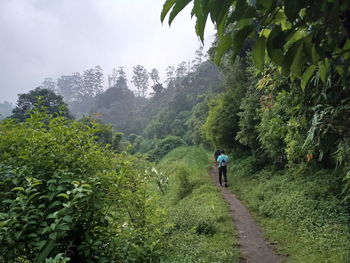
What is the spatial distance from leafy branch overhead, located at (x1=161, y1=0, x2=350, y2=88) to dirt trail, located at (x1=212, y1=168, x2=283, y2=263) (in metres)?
4.46

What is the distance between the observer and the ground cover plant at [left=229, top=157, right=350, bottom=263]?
4.55 m

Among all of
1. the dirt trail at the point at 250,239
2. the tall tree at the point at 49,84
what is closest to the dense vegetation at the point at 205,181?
the dirt trail at the point at 250,239

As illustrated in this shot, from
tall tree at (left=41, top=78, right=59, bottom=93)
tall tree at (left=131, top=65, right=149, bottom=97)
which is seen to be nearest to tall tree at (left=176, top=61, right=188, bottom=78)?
tall tree at (left=131, top=65, right=149, bottom=97)

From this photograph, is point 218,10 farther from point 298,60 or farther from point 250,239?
point 250,239

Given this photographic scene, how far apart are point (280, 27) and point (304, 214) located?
6115 mm

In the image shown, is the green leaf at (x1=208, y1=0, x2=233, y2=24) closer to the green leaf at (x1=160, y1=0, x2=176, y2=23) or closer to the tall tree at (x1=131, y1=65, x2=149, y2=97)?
the green leaf at (x1=160, y1=0, x2=176, y2=23)

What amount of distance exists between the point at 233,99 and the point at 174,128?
19.9 m

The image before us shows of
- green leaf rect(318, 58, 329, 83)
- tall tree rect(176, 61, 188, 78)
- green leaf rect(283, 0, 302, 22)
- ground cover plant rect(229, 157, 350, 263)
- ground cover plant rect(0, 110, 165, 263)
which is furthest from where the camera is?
tall tree rect(176, 61, 188, 78)

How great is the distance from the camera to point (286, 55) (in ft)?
2.35

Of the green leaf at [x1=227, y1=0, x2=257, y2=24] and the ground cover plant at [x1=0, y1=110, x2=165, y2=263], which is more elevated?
the green leaf at [x1=227, y1=0, x2=257, y2=24]

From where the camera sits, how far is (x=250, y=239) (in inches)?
214

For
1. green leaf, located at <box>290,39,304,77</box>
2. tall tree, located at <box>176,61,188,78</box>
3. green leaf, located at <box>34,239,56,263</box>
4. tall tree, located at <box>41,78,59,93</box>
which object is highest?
tall tree, located at <box>41,78,59,93</box>

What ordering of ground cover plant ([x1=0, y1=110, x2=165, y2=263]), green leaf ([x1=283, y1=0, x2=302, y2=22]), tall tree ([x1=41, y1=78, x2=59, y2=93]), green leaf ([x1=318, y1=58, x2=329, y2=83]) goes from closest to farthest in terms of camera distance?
green leaf ([x1=283, y1=0, x2=302, y2=22])
green leaf ([x1=318, y1=58, x2=329, y2=83])
ground cover plant ([x1=0, y1=110, x2=165, y2=263])
tall tree ([x1=41, y1=78, x2=59, y2=93])

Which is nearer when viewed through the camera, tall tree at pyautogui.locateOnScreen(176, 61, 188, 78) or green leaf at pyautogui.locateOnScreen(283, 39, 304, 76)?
green leaf at pyautogui.locateOnScreen(283, 39, 304, 76)
